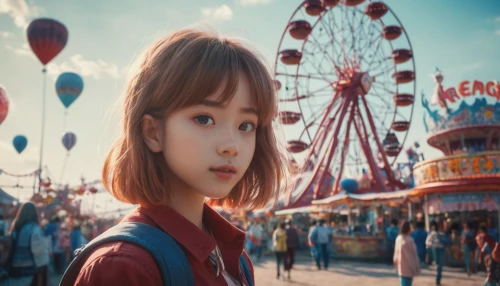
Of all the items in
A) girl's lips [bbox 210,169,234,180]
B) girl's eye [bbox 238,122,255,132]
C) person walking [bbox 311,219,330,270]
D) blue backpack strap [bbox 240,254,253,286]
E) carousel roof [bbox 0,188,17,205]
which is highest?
girl's eye [bbox 238,122,255,132]

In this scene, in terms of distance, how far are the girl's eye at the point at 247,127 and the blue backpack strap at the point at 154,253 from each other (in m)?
0.43

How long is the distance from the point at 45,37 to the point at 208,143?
15.7 metres

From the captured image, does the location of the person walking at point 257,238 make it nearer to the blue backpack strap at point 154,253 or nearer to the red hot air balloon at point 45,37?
the red hot air balloon at point 45,37

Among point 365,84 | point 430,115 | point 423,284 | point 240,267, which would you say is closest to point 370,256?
point 423,284

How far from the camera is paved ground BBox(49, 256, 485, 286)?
9.20m

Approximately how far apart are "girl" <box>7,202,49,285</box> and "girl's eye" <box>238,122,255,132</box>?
16.1 ft

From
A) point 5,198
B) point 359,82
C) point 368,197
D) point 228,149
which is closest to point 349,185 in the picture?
point 368,197

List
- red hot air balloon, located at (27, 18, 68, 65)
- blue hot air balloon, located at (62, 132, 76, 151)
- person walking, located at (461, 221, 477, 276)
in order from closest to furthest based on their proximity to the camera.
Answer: person walking, located at (461, 221, 477, 276) → red hot air balloon, located at (27, 18, 68, 65) → blue hot air balloon, located at (62, 132, 76, 151)

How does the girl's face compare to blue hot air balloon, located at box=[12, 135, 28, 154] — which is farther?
blue hot air balloon, located at box=[12, 135, 28, 154]

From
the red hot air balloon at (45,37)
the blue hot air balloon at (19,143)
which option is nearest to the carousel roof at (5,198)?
the red hot air balloon at (45,37)

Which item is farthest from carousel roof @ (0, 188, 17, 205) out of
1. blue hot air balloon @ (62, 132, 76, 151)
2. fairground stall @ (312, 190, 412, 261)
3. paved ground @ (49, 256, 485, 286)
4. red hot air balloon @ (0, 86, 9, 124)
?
fairground stall @ (312, 190, 412, 261)

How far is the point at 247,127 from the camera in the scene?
1.29 metres

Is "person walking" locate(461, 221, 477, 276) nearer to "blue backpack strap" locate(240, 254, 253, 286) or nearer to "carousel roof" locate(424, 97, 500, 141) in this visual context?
"carousel roof" locate(424, 97, 500, 141)

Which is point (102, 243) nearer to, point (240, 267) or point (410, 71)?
point (240, 267)
